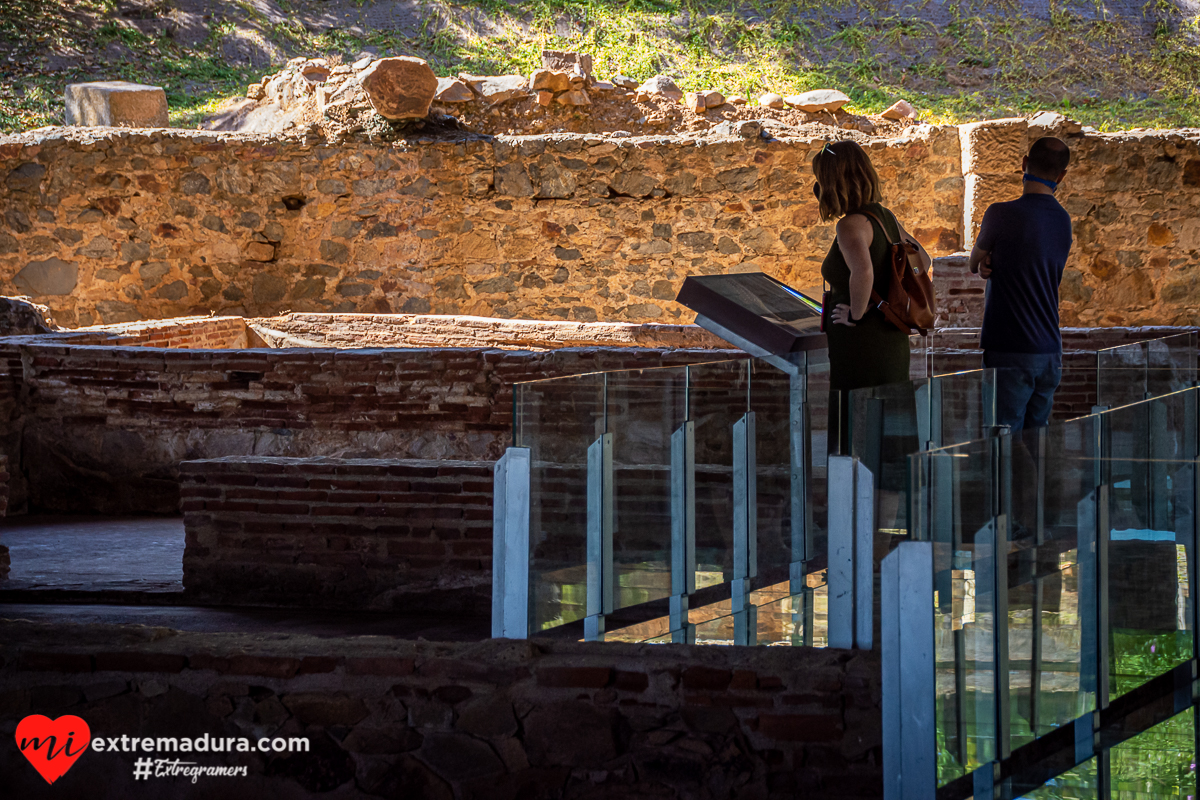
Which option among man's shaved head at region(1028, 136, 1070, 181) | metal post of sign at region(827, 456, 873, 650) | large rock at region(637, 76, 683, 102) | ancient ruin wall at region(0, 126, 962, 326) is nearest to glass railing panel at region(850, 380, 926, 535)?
metal post of sign at region(827, 456, 873, 650)

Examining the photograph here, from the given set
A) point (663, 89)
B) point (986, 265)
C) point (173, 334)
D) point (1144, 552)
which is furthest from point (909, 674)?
point (663, 89)

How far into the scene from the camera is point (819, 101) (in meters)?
10.5

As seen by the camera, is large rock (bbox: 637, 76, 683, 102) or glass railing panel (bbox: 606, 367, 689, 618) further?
large rock (bbox: 637, 76, 683, 102)

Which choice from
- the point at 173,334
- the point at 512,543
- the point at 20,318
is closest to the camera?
the point at 512,543

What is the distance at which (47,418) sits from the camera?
600 cm

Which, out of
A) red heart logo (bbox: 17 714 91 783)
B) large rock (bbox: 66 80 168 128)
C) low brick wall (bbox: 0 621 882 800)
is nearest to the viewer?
low brick wall (bbox: 0 621 882 800)

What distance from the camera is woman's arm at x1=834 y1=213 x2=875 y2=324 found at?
3.21 metres

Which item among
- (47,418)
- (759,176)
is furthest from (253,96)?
(47,418)

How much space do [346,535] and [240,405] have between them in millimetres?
1853

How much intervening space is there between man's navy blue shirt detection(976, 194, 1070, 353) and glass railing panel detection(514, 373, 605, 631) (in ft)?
5.08

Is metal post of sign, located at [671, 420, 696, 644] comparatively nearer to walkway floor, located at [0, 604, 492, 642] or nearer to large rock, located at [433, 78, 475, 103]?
walkway floor, located at [0, 604, 492, 642]

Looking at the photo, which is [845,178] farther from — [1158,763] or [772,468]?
[1158,763]

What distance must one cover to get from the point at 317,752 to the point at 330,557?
162cm

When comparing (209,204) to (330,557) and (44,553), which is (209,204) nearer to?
(44,553)
